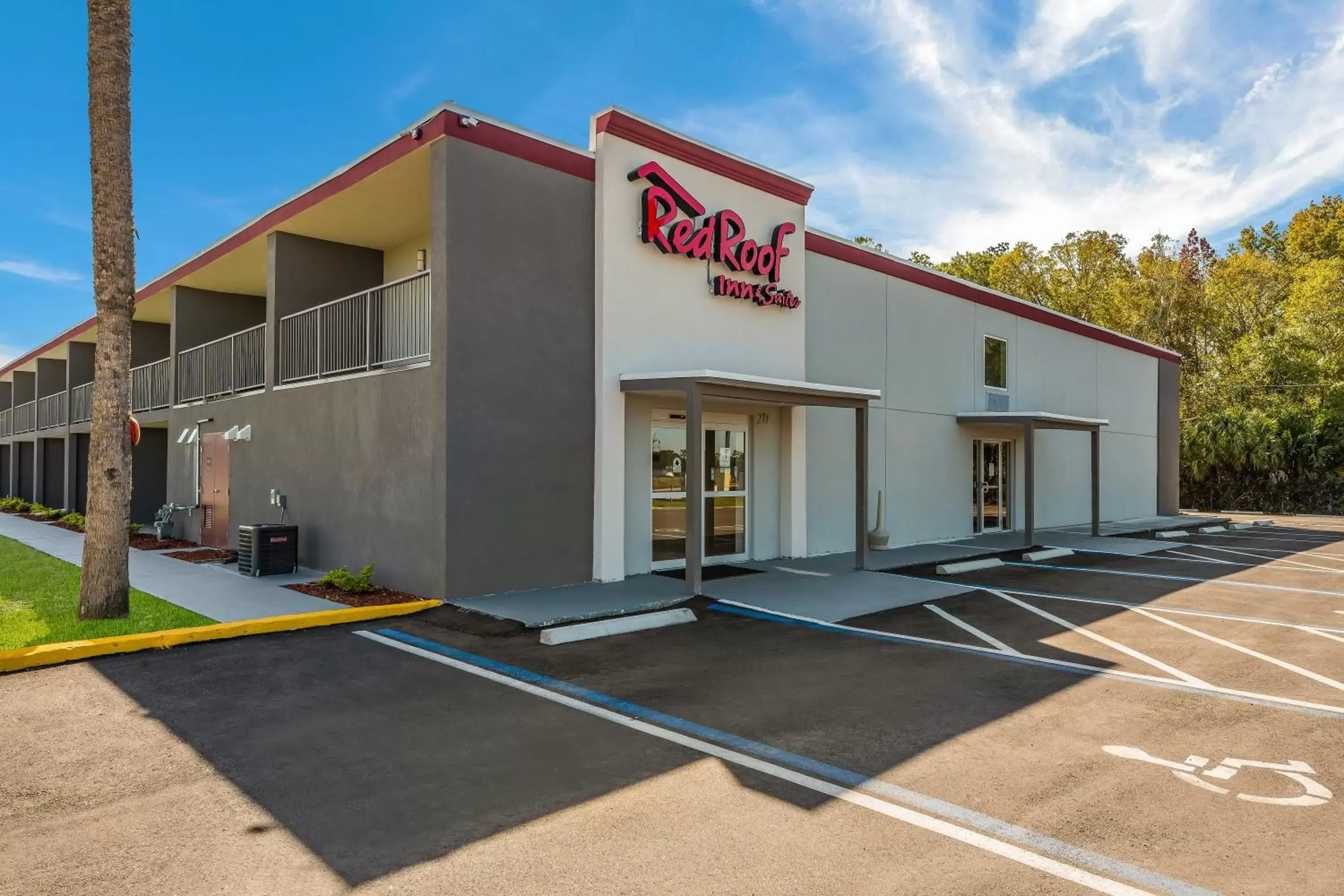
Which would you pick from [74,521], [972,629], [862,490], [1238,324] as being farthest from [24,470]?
[1238,324]

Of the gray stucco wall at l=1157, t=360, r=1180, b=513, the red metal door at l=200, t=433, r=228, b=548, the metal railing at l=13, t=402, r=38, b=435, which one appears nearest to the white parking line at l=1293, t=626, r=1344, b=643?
the red metal door at l=200, t=433, r=228, b=548

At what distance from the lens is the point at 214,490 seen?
1536 centimetres

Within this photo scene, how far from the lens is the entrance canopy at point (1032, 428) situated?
16141mm

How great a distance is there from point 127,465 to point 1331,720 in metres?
11.0

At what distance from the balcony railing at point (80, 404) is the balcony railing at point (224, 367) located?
9.19 metres

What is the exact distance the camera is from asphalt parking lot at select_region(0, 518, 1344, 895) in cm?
342

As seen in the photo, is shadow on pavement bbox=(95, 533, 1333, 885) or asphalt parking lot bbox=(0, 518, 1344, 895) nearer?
asphalt parking lot bbox=(0, 518, 1344, 895)

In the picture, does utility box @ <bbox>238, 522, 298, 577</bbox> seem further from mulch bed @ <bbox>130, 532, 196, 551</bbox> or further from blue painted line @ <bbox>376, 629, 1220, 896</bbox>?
blue painted line @ <bbox>376, 629, 1220, 896</bbox>

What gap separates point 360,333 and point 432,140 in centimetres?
381

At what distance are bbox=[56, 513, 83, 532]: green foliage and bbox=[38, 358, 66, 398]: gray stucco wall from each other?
9406 mm

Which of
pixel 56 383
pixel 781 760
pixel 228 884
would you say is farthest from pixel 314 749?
pixel 56 383

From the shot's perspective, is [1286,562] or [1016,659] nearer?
[1016,659]

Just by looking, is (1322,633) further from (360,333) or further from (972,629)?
(360,333)

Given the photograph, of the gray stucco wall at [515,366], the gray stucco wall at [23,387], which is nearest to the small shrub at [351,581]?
the gray stucco wall at [515,366]
